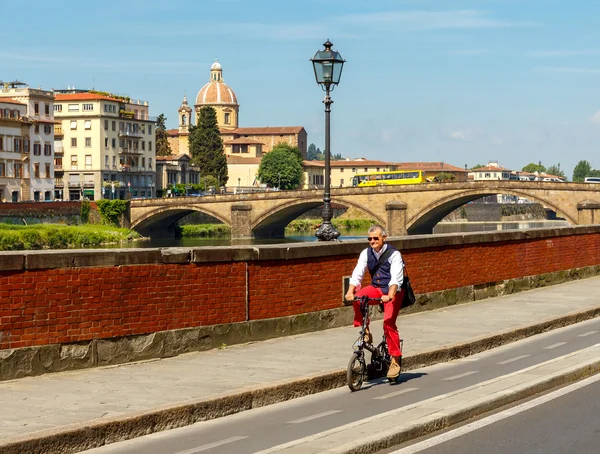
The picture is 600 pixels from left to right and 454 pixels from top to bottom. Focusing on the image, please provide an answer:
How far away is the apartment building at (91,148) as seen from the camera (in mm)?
121250

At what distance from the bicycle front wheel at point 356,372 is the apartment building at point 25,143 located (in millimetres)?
93822

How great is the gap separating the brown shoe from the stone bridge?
72.0 meters

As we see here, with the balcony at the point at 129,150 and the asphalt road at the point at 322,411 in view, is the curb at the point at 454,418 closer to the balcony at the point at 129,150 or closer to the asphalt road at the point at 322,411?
the asphalt road at the point at 322,411

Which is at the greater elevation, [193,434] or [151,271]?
[151,271]

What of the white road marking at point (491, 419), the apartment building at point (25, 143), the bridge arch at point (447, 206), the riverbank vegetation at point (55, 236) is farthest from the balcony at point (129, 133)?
the white road marking at point (491, 419)

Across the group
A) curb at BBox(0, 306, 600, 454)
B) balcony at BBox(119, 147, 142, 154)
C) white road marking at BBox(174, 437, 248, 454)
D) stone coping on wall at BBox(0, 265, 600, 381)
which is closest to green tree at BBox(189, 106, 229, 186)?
balcony at BBox(119, 147, 142, 154)

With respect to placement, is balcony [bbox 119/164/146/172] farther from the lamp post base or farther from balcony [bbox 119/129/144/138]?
the lamp post base

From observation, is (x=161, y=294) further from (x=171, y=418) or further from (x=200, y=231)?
(x=200, y=231)

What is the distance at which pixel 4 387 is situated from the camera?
9781mm

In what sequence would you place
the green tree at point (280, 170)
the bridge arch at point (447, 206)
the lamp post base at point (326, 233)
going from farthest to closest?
the green tree at point (280, 170) → the bridge arch at point (447, 206) → the lamp post base at point (326, 233)

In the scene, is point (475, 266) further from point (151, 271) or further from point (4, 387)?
point (4, 387)

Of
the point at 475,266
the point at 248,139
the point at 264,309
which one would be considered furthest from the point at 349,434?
the point at 248,139

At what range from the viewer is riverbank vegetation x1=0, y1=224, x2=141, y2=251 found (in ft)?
252

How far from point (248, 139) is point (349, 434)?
186 meters
